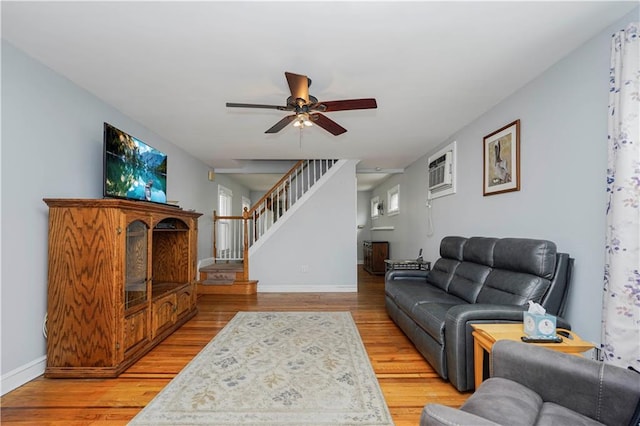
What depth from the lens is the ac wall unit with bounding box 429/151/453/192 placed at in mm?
4405

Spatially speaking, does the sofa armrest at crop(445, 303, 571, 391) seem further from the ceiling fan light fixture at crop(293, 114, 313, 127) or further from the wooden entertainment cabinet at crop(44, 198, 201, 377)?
the wooden entertainment cabinet at crop(44, 198, 201, 377)

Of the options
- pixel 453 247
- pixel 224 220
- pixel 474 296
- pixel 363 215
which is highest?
pixel 363 215

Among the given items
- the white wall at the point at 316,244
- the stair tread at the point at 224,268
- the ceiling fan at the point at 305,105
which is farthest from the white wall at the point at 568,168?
the stair tread at the point at 224,268

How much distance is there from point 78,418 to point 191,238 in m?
2.26

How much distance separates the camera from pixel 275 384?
2.29m

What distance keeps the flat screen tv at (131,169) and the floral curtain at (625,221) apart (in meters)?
3.89

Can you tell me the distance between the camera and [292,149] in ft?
16.6

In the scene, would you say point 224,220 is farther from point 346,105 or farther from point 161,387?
point 346,105

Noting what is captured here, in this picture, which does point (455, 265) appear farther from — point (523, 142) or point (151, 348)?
point (151, 348)

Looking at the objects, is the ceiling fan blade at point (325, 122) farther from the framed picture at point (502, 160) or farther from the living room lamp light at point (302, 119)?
the framed picture at point (502, 160)

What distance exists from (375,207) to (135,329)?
7534 millimetres

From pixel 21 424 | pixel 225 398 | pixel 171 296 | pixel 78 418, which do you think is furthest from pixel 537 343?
pixel 171 296

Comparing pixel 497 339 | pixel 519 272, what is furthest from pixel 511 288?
pixel 497 339

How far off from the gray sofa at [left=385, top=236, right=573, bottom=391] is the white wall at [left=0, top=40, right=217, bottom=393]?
318 centimetres
